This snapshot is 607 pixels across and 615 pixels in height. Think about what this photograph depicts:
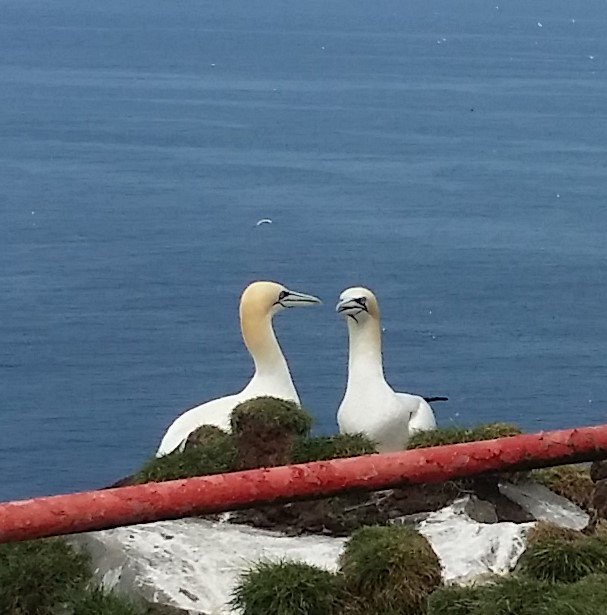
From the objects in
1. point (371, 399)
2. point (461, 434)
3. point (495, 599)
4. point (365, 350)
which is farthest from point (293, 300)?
point (495, 599)

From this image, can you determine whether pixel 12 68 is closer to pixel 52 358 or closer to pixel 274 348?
pixel 52 358

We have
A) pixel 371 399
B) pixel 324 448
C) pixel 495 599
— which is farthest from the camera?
pixel 371 399

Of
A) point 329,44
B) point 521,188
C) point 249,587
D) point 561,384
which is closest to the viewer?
point 249,587

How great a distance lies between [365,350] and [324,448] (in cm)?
151

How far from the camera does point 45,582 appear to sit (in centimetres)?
393

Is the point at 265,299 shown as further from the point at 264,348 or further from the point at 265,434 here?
the point at 265,434

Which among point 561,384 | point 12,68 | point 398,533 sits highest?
point 12,68

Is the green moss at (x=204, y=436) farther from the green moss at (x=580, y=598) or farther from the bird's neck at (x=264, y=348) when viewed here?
the green moss at (x=580, y=598)

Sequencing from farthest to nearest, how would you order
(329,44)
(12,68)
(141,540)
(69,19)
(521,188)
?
(69,19) → (329,44) → (12,68) → (521,188) → (141,540)

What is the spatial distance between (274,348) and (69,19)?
201ft

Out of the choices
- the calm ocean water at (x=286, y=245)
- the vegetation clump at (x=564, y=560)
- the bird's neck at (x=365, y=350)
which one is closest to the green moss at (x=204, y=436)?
the bird's neck at (x=365, y=350)

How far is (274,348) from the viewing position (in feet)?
20.5

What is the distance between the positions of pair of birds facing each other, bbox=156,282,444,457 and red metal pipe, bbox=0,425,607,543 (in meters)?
3.54

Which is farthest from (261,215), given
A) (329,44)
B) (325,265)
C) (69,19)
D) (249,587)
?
(69,19)
